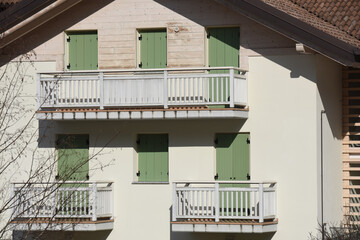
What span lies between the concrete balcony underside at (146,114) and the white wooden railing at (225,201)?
1.83m

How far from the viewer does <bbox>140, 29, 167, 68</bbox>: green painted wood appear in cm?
2953

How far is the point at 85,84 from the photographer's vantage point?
29500 mm

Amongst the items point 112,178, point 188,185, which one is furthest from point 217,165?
point 112,178

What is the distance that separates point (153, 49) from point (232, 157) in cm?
398

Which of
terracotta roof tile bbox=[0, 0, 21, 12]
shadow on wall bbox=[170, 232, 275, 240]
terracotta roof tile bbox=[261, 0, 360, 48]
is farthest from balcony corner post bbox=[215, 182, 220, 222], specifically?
terracotta roof tile bbox=[0, 0, 21, 12]

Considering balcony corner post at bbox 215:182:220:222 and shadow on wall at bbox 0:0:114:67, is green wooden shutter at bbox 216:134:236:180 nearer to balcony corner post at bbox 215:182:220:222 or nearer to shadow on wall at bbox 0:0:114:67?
balcony corner post at bbox 215:182:220:222

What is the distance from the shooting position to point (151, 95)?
27891mm

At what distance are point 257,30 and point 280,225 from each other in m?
5.45

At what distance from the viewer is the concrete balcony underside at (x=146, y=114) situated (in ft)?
90.0

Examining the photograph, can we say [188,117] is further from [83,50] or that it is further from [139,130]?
[83,50]

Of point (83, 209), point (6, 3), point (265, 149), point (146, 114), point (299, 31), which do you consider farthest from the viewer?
point (6, 3)

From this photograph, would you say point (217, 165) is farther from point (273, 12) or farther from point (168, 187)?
point (273, 12)

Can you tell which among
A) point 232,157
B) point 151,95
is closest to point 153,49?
point 151,95

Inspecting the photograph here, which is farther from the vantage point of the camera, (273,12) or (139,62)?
(139,62)
